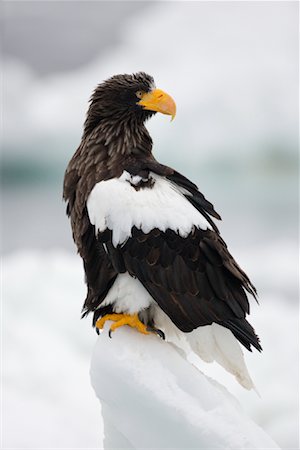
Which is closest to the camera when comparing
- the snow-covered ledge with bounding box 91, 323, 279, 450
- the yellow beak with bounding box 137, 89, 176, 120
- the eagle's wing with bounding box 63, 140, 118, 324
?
the snow-covered ledge with bounding box 91, 323, 279, 450

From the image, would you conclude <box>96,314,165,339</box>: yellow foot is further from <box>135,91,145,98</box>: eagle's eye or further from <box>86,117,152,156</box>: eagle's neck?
<box>135,91,145,98</box>: eagle's eye

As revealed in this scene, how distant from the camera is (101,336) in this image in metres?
2.08

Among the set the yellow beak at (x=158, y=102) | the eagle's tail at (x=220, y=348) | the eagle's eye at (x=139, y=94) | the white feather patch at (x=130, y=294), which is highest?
the eagle's eye at (x=139, y=94)

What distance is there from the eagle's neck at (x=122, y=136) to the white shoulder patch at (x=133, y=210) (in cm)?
17

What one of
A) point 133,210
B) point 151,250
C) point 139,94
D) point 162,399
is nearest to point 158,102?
point 139,94

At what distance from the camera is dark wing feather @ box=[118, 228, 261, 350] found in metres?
1.97

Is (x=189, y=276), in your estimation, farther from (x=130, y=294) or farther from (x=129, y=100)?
(x=129, y=100)

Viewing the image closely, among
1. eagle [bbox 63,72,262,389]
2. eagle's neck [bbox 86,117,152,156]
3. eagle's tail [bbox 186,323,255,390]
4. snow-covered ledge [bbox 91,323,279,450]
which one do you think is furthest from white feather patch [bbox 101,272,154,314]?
eagle's neck [bbox 86,117,152,156]

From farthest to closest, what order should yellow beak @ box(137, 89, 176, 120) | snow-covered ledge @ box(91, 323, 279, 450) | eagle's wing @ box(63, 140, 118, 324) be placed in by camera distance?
yellow beak @ box(137, 89, 176, 120) < eagle's wing @ box(63, 140, 118, 324) < snow-covered ledge @ box(91, 323, 279, 450)

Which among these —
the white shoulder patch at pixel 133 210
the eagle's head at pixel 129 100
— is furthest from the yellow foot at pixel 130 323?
the eagle's head at pixel 129 100

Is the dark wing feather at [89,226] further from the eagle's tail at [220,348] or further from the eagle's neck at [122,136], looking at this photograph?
the eagle's tail at [220,348]

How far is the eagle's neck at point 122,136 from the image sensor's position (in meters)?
2.17

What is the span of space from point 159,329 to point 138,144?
25.5 inches

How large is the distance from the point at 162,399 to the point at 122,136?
2.94 feet
